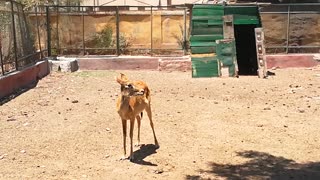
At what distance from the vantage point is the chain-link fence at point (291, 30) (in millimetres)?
16734

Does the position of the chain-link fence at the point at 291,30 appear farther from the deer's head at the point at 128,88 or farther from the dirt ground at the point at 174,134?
the deer's head at the point at 128,88

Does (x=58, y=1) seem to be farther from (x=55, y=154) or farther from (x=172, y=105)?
(x=55, y=154)

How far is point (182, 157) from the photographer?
641 centimetres

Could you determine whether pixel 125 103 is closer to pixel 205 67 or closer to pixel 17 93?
pixel 17 93

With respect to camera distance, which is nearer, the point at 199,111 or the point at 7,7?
the point at 199,111

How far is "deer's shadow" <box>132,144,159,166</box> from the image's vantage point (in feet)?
20.3

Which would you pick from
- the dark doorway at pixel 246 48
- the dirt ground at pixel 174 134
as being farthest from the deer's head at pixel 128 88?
the dark doorway at pixel 246 48

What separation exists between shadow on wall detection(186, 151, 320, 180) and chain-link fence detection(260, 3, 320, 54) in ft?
36.5

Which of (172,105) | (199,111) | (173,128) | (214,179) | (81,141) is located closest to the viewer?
(214,179)

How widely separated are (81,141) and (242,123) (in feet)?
10.0

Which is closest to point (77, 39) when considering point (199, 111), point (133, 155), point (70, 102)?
point (70, 102)

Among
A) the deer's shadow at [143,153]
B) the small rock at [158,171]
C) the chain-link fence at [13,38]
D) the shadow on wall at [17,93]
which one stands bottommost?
the small rock at [158,171]

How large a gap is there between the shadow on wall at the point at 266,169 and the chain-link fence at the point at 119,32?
1119 centimetres

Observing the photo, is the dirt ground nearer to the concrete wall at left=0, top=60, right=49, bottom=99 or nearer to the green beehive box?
the concrete wall at left=0, top=60, right=49, bottom=99
